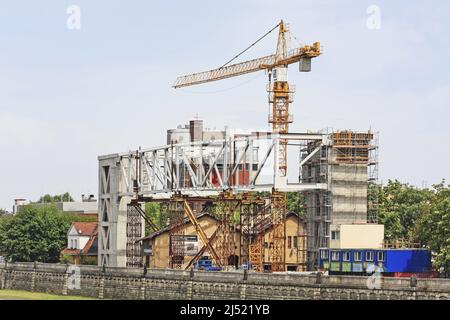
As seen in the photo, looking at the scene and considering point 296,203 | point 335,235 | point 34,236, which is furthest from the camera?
point 34,236

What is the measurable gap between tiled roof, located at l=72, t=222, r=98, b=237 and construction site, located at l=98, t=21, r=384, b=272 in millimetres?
16438

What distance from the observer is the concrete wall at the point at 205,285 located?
330 feet

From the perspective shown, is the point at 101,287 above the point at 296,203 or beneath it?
beneath

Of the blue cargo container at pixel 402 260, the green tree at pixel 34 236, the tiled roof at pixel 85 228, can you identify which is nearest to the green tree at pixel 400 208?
the blue cargo container at pixel 402 260

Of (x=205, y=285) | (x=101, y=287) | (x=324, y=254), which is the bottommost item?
(x=101, y=287)

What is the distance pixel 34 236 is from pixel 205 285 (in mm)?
62661

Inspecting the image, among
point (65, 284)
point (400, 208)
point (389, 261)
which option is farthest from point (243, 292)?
point (400, 208)

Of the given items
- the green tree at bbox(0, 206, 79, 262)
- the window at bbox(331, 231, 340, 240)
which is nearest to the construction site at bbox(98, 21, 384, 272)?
the window at bbox(331, 231, 340, 240)

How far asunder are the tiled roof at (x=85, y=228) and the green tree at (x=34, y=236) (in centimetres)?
323

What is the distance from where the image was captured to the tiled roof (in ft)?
584

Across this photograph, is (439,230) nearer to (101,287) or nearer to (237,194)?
(237,194)

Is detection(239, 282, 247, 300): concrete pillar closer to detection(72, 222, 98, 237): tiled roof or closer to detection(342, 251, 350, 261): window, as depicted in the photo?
detection(342, 251, 350, 261): window

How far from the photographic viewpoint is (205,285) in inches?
4798
